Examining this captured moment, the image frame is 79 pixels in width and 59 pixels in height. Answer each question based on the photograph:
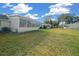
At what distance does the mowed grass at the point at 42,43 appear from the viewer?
2355 millimetres

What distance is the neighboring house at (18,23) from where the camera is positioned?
94.0 inches

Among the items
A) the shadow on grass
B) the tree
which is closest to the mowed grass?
the shadow on grass

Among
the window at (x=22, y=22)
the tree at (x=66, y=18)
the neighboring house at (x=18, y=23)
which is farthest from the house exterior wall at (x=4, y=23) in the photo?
the tree at (x=66, y=18)

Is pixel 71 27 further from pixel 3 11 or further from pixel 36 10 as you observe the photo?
pixel 3 11

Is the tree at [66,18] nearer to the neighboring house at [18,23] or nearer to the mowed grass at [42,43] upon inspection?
the mowed grass at [42,43]

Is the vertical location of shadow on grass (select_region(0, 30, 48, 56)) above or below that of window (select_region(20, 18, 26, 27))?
below

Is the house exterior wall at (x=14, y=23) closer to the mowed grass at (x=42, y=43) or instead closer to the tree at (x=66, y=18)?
the mowed grass at (x=42, y=43)

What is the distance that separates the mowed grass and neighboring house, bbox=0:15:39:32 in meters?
0.05

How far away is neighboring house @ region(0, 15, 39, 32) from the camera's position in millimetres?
2387

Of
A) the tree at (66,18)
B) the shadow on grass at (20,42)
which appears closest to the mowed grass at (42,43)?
the shadow on grass at (20,42)

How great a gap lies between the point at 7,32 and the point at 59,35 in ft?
1.81

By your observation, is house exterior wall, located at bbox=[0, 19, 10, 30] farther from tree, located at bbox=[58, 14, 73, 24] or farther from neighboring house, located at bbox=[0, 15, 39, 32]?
tree, located at bbox=[58, 14, 73, 24]

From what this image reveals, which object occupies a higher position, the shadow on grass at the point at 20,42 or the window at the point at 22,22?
the window at the point at 22,22

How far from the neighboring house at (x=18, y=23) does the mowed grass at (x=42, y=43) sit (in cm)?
5
